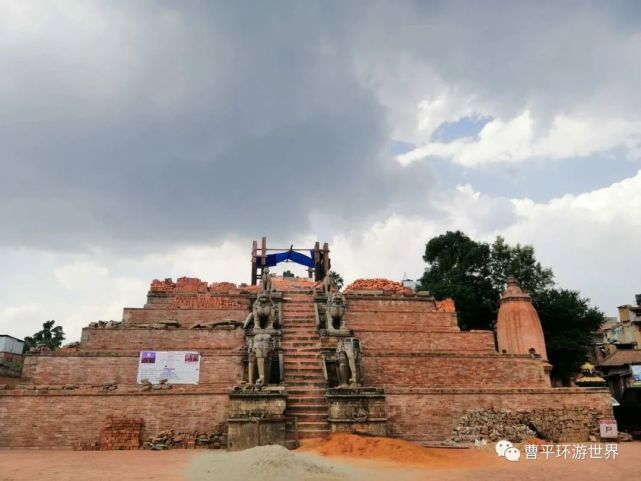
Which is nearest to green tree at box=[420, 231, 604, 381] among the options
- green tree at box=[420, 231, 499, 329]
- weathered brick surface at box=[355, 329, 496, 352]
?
green tree at box=[420, 231, 499, 329]

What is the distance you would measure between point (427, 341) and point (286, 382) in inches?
265

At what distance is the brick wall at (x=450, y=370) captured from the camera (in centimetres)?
1638

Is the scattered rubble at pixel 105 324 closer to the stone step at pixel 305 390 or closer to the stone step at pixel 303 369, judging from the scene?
the stone step at pixel 303 369

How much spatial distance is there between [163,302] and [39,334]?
1435 inches

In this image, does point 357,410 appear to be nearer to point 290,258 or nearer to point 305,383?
point 305,383

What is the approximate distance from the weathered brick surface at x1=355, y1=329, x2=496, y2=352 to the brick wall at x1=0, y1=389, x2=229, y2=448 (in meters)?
6.74

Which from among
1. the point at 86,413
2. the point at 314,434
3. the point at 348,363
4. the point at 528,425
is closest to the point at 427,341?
the point at 528,425

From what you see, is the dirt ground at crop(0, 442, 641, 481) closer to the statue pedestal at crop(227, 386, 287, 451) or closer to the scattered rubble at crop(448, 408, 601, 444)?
the statue pedestal at crop(227, 386, 287, 451)

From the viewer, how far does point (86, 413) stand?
43.7 feet

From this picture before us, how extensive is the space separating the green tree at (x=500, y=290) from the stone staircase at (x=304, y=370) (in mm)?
18693

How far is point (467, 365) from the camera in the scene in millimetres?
17016

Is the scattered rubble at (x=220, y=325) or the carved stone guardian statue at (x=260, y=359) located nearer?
the carved stone guardian statue at (x=260, y=359)

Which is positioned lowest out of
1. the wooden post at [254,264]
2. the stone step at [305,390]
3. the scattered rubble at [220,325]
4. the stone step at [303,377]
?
the stone step at [305,390]

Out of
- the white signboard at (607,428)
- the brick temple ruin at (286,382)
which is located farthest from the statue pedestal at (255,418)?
the white signboard at (607,428)
